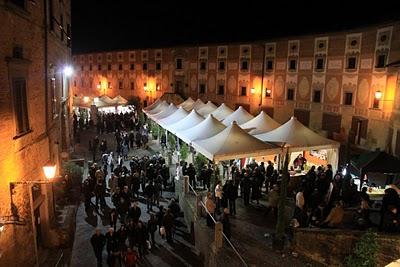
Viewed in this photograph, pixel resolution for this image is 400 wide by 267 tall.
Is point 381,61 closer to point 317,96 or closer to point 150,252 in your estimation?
point 317,96

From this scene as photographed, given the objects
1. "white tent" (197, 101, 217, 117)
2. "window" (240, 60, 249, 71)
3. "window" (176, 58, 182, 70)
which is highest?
"window" (176, 58, 182, 70)

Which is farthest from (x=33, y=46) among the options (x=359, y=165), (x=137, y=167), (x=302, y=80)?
(x=302, y=80)

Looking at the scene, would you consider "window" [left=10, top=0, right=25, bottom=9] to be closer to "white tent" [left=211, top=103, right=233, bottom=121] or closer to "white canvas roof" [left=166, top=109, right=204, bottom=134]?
"white canvas roof" [left=166, top=109, right=204, bottom=134]

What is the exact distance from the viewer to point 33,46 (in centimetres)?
1030

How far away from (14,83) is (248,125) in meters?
12.4

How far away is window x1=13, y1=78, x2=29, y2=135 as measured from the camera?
29.2ft

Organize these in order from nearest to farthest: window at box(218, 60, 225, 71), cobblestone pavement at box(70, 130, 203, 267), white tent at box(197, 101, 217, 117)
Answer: cobblestone pavement at box(70, 130, 203, 267)
white tent at box(197, 101, 217, 117)
window at box(218, 60, 225, 71)

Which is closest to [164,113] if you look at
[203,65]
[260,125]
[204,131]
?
[204,131]

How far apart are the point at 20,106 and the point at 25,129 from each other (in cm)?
66

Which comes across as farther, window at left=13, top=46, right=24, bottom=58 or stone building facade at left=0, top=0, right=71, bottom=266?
window at left=13, top=46, right=24, bottom=58

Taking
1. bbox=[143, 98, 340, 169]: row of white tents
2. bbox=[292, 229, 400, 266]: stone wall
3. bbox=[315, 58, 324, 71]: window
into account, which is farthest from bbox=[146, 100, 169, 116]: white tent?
bbox=[292, 229, 400, 266]: stone wall

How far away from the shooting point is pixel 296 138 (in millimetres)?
15594

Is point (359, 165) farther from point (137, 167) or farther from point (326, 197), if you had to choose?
point (137, 167)

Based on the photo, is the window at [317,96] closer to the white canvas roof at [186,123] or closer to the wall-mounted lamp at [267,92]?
the wall-mounted lamp at [267,92]
